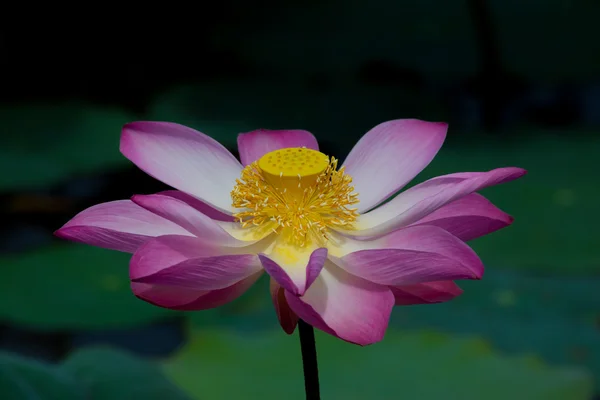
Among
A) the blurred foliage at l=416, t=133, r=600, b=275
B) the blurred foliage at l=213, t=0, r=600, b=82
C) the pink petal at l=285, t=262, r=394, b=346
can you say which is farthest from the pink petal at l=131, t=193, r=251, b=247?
the blurred foliage at l=213, t=0, r=600, b=82

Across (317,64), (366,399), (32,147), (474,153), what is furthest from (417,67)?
(366,399)

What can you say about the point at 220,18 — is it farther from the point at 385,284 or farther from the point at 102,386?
the point at 385,284

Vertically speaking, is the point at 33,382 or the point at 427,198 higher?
the point at 427,198

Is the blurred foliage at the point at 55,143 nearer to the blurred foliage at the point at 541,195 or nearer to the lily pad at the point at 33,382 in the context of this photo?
the blurred foliage at the point at 541,195

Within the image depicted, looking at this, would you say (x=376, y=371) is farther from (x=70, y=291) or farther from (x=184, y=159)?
(x=70, y=291)

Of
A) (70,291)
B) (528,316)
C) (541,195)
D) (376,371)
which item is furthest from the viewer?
(541,195)

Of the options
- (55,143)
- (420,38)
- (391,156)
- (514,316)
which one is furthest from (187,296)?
(420,38)

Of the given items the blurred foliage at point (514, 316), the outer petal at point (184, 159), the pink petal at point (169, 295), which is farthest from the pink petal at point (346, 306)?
the blurred foliage at point (514, 316)
